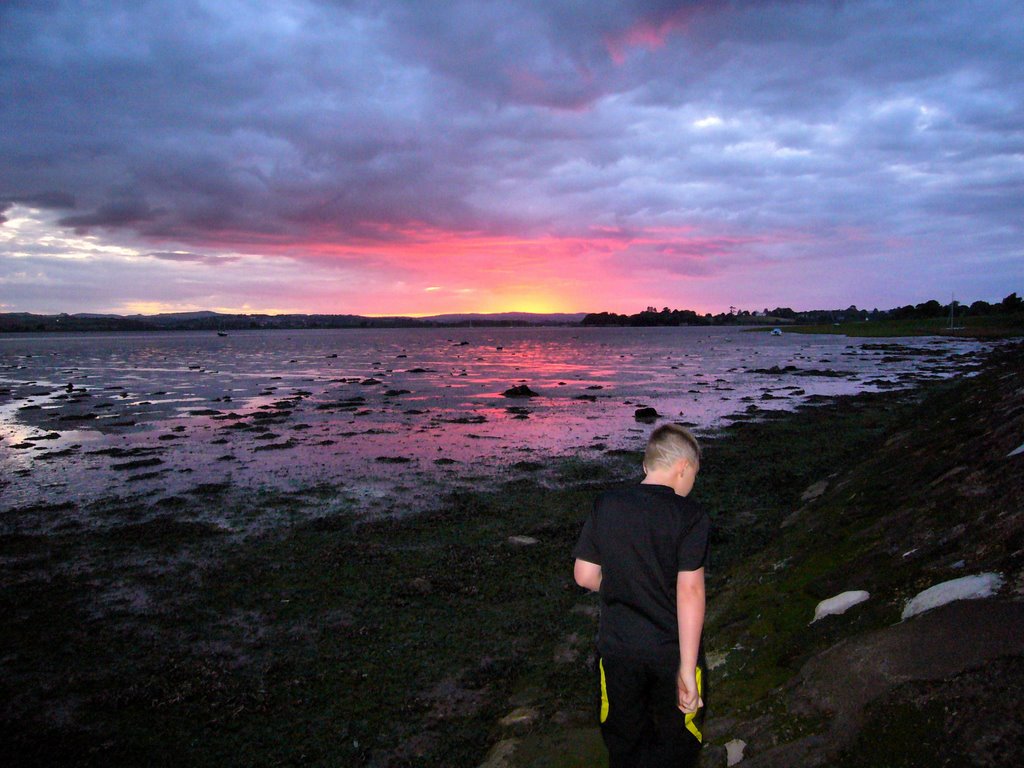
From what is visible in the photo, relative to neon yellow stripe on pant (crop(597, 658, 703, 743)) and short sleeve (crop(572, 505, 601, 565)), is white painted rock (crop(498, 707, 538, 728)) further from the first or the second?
short sleeve (crop(572, 505, 601, 565))

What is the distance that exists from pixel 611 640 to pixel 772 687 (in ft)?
8.22

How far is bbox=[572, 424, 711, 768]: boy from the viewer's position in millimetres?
3723

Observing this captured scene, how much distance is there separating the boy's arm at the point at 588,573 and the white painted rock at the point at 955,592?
291 cm

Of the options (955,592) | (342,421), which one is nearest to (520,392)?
(342,421)

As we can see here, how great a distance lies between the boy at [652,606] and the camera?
3.72m

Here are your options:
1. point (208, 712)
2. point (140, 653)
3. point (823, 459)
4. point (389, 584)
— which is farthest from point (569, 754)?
point (823, 459)

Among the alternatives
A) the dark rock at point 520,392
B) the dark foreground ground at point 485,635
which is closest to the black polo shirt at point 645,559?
the dark foreground ground at point 485,635

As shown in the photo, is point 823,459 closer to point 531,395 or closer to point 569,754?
point 569,754

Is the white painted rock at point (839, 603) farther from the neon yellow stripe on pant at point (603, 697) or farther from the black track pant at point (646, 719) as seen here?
the neon yellow stripe on pant at point (603, 697)

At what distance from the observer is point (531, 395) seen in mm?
42375

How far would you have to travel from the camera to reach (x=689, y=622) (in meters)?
3.69

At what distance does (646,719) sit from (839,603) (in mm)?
→ 3315

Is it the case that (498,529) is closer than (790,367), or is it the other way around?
(498,529)

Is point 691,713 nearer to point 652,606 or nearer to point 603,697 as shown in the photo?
point 603,697
